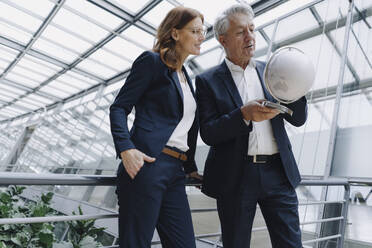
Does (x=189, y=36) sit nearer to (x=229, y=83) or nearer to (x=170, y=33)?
(x=170, y=33)

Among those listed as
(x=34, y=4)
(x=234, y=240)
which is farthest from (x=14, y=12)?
(x=234, y=240)

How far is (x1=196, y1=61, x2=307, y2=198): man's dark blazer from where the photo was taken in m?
1.13

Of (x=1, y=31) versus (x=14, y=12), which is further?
(x=1, y=31)

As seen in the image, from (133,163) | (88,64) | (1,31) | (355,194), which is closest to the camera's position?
(133,163)

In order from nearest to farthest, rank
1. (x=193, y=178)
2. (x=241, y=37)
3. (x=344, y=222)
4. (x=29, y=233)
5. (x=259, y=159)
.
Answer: (x=259, y=159)
(x=241, y=37)
(x=193, y=178)
(x=29, y=233)
(x=344, y=222)

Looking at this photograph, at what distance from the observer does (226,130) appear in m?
1.12

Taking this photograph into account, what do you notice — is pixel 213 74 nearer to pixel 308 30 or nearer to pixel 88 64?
pixel 308 30

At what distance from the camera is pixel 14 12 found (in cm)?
762

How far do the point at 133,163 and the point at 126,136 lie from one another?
10cm

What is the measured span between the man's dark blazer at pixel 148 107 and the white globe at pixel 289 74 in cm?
37

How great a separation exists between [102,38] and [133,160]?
7885 mm

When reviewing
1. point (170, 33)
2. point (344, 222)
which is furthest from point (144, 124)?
point (344, 222)

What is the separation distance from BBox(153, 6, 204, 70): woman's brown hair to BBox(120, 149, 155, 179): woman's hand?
397 millimetres

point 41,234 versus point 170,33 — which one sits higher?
point 170,33
